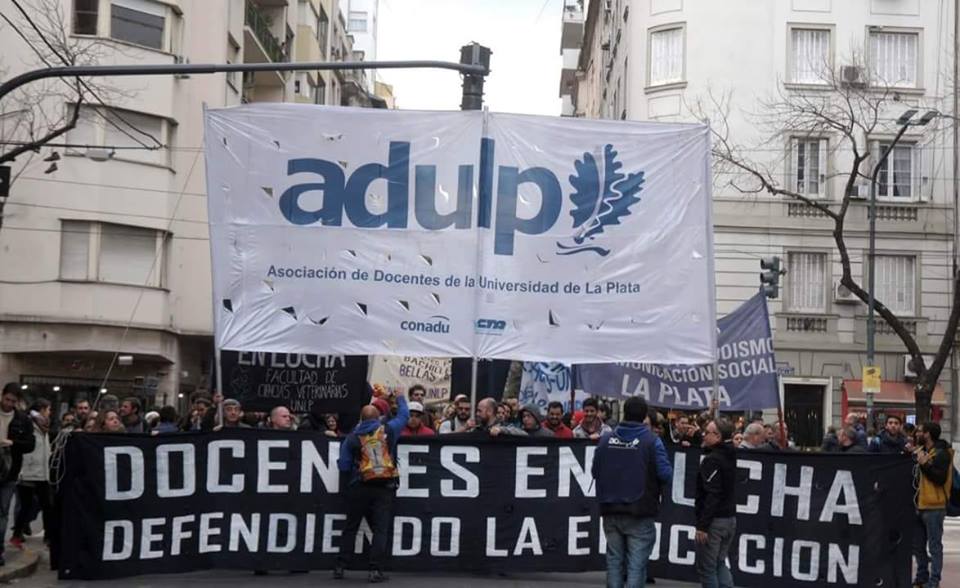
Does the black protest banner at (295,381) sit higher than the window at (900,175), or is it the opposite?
the window at (900,175)

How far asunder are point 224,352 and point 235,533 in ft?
7.21

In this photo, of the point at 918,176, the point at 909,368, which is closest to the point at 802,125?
the point at 918,176

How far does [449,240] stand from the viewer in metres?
14.5

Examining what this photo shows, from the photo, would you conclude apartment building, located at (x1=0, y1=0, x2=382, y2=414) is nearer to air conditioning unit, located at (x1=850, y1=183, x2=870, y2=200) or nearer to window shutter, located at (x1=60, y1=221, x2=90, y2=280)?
window shutter, located at (x1=60, y1=221, x2=90, y2=280)

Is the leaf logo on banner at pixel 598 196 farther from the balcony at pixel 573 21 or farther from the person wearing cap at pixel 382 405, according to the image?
the balcony at pixel 573 21

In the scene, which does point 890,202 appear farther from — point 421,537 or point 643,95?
point 421,537

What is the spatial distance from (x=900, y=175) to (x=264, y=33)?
18991 millimetres

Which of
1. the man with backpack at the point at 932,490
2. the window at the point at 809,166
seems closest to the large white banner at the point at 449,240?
the man with backpack at the point at 932,490

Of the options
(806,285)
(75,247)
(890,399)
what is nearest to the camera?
(75,247)

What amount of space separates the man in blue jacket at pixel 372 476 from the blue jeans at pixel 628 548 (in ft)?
8.95

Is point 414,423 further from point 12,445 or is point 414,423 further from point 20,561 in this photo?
point 20,561

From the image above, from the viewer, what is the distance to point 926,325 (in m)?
38.6

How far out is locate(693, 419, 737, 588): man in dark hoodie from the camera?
1209 cm

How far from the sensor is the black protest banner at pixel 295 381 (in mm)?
15453
